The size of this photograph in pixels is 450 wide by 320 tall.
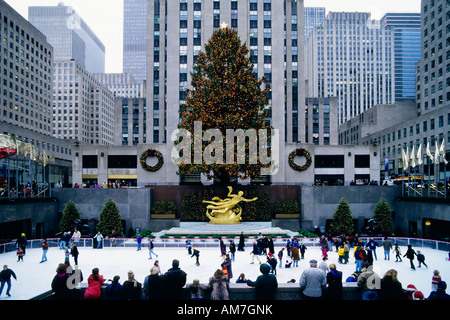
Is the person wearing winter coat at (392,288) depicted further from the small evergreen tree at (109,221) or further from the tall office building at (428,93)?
the tall office building at (428,93)

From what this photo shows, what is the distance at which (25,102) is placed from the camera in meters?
94.1

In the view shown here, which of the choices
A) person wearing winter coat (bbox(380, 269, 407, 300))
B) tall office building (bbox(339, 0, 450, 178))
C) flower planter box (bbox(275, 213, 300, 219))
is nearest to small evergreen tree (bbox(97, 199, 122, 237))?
flower planter box (bbox(275, 213, 300, 219))

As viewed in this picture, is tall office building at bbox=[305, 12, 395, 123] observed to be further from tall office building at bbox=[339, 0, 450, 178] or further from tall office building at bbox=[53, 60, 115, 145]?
tall office building at bbox=[53, 60, 115, 145]

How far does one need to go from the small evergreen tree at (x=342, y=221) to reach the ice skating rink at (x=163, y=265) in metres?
7.11

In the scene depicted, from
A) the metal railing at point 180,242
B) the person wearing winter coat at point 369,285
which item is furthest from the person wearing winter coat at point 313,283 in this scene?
the metal railing at point 180,242

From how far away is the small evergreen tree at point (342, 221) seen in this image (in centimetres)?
3284

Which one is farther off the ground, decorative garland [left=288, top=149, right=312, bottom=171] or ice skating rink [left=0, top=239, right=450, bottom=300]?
decorative garland [left=288, top=149, right=312, bottom=171]

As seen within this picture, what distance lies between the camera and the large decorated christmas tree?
34844 millimetres

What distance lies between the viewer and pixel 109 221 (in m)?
32.2

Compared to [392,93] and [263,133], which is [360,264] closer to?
[263,133]

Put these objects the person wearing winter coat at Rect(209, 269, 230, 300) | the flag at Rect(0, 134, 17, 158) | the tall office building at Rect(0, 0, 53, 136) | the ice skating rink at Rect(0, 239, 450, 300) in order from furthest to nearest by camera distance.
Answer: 1. the tall office building at Rect(0, 0, 53, 136)
2. the flag at Rect(0, 134, 17, 158)
3. the ice skating rink at Rect(0, 239, 450, 300)
4. the person wearing winter coat at Rect(209, 269, 230, 300)

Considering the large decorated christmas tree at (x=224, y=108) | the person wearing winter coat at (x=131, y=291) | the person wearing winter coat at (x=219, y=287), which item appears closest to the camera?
the person wearing winter coat at (x=219, y=287)

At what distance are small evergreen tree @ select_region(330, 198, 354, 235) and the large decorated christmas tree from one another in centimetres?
852

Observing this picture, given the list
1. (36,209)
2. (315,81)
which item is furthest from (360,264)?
(315,81)
